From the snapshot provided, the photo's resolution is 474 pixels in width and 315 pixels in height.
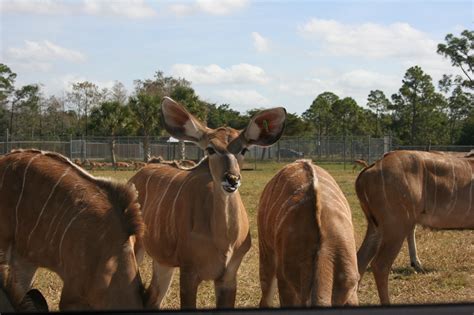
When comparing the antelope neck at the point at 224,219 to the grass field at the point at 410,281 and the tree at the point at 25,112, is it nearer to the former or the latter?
the grass field at the point at 410,281

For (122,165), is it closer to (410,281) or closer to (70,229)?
(410,281)

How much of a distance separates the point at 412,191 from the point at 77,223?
462cm

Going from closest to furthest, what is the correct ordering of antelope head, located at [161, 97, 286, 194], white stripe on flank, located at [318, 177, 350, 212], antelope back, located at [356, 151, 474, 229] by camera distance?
1. antelope head, located at [161, 97, 286, 194]
2. white stripe on flank, located at [318, 177, 350, 212]
3. antelope back, located at [356, 151, 474, 229]

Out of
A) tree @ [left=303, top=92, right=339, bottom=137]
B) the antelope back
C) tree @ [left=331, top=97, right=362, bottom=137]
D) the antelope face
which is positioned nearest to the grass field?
the antelope back

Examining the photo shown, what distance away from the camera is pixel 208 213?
208 inches

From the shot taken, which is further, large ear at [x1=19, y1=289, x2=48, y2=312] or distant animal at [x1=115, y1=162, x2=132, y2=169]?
distant animal at [x1=115, y1=162, x2=132, y2=169]

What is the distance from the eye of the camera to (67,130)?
137 ft

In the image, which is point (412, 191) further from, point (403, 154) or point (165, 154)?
point (165, 154)

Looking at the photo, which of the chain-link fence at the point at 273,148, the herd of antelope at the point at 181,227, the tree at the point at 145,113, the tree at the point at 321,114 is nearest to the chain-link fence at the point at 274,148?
the chain-link fence at the point at 273,148

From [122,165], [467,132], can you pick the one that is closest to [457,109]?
[467,132]

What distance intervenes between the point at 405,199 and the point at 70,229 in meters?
4.52

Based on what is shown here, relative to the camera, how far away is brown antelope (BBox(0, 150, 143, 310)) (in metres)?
4.23

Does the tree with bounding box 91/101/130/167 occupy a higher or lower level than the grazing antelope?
higher

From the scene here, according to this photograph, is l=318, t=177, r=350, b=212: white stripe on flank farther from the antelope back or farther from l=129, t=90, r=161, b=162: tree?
l=129, t=90, r=161, b=162: tree
